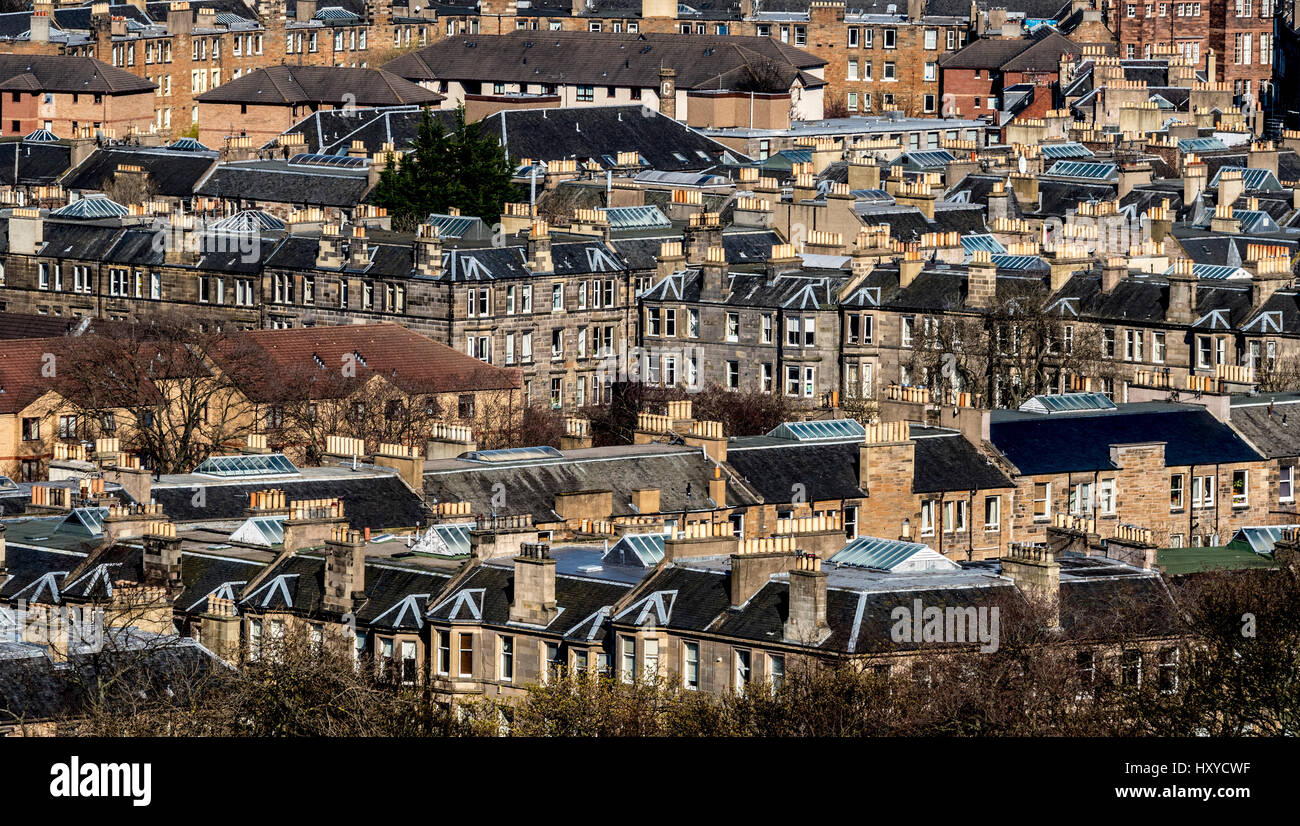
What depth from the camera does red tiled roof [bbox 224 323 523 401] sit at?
4146 inches

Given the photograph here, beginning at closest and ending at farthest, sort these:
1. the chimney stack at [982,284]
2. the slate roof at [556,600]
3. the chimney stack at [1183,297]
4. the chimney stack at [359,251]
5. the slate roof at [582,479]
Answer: the slate roof at [556,600] < the slate roof at [582,479] < the chimney stack at [1183,297] < the chimney stack at [982,284] < the chimney stack at [359,251]

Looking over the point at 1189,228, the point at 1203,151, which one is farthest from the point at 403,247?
the point at 1203,151

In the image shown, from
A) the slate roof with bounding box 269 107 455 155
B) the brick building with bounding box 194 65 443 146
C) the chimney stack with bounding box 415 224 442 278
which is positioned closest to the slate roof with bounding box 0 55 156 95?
the brick building with bounding box 194 65 443 146

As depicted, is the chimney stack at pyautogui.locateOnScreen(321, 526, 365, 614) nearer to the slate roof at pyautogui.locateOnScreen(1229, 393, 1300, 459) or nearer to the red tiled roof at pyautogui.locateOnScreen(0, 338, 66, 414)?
→ the slate roof at pyautogui.locateOnScreen(1229, 393, 1300, 459)

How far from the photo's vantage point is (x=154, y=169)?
160000 millimetres

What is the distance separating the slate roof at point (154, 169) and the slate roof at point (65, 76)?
2967 cm

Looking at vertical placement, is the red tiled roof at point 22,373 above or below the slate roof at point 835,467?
above

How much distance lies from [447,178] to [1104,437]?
6054 centimetres

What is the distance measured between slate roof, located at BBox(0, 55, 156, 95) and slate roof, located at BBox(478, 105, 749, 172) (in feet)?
110

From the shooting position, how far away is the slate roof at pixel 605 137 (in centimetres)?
16425

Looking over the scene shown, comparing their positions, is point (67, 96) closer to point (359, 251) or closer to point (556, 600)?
point (359, 251)

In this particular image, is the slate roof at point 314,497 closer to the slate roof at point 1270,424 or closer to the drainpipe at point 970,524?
the drainpipe at point 970,524

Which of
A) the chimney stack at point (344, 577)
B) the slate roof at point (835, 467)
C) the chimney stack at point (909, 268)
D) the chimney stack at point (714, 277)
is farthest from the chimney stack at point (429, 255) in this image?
the chimney stack at point (344, 577)
